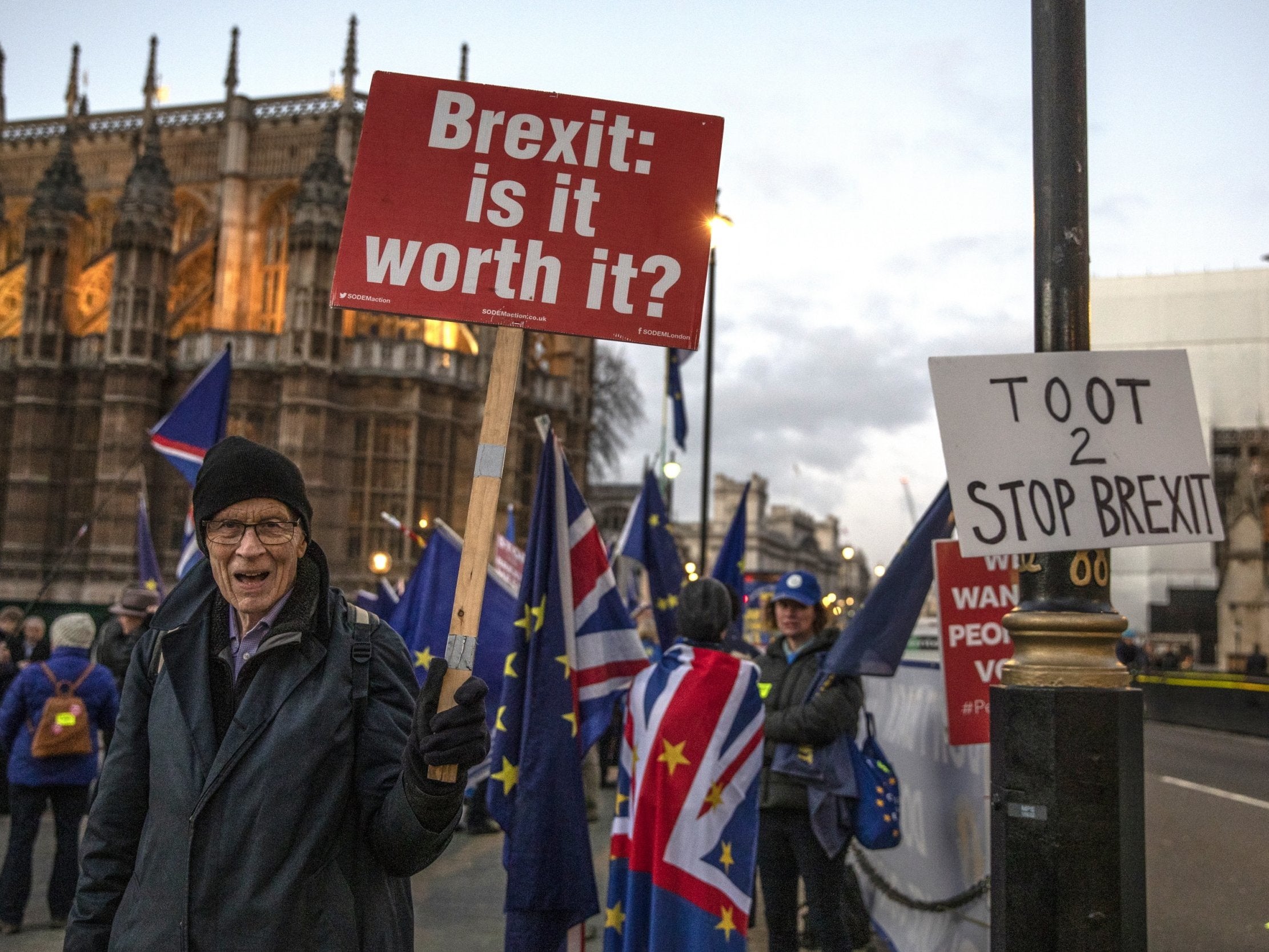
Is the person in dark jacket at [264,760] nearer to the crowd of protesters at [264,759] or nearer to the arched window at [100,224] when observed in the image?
the crowd of protesters at [264,759]

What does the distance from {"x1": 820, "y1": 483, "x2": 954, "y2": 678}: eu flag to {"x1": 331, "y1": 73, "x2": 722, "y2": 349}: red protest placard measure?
2.07m

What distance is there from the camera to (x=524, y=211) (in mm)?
3537

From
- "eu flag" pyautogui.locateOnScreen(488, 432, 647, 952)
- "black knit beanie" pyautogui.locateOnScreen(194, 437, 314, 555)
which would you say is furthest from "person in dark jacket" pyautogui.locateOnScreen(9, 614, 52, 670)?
"black knit beanie" pyautogui.locateOnScreen(194, 437, 314, 555)

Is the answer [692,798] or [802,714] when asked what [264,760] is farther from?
[802,714]

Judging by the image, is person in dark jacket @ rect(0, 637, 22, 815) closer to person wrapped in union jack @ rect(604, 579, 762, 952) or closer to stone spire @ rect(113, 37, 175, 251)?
person wrapped in union jack @ rect(604, 579, 762, 952)

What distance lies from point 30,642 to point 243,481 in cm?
1075

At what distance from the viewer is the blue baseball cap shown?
551 centimetres

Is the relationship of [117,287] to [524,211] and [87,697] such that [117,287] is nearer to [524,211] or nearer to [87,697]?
[87,697]

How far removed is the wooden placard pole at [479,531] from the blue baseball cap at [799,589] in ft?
8.78

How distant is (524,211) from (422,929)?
197 inches

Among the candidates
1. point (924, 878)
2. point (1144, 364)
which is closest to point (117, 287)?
point (924, 878)

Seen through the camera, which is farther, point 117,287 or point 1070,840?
point 117,287

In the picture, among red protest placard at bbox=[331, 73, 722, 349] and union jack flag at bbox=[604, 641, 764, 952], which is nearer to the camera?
red protest placard at bbox=[331, 73, 722, 349]

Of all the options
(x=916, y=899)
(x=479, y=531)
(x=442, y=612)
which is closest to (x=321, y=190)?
(x=442, y=612)
